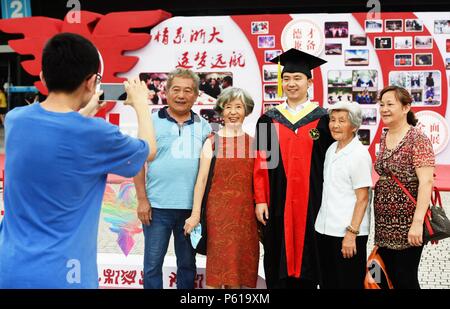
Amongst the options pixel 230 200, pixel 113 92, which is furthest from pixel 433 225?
pixel 113 92

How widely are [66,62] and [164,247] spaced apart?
5.13 ft

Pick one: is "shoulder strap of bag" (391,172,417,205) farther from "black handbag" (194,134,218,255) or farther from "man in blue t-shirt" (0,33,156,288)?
"man in blue t-shirt" (0,33,156,288)

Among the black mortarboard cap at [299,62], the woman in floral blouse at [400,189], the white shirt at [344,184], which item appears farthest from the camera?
the black mortarboard cap at [299,62]

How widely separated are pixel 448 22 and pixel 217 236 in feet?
12.9

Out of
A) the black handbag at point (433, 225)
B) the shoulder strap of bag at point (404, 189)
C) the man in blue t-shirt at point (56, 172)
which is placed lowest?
the black handbag at point (433, 225)

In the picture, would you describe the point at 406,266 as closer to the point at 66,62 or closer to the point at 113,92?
the point at 113,92

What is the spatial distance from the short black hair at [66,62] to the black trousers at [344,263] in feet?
5.37

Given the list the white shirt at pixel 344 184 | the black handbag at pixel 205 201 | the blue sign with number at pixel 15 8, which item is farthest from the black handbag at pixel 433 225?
the blue sign with number at pixel 15 8

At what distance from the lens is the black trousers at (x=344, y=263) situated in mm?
2697

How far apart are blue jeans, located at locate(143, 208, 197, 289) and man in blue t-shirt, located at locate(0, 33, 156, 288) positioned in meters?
1.22

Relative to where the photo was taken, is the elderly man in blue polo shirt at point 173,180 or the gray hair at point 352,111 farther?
the elderly man in blue polo shirt at point 173,180

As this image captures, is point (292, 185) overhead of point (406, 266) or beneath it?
overhead

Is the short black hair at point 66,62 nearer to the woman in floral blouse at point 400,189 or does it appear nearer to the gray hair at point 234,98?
the gray hair at point 234,98

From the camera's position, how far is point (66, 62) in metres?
1.60
